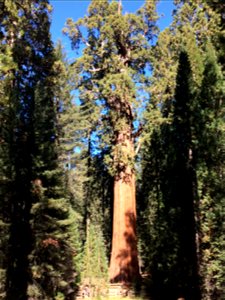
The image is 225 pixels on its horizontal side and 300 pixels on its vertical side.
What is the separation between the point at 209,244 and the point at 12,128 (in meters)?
6.33

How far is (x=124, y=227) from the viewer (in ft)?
57.0

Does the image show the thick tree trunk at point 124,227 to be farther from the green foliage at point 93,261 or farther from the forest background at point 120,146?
the green foliage at point 93,261

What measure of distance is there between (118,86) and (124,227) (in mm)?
5904

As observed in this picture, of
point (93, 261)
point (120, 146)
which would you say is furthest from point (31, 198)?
point (93, 261)

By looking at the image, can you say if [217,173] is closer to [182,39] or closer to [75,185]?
[182,39]

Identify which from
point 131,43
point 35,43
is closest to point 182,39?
point 131,43

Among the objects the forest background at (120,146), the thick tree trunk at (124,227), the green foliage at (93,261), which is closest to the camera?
the forest background at (120,146)

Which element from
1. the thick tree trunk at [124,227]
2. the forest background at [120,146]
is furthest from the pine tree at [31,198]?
the thick tree trunk at [124,227]

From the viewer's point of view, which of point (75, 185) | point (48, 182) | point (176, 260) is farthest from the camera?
point (75, 185)

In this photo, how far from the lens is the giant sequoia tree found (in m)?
17.3

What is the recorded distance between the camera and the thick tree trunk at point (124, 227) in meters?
16.8

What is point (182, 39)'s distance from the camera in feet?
59.2

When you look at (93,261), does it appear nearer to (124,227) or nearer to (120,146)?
(124,227)

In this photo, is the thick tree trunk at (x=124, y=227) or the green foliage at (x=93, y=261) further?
the green foliage at (x=93, y=261)
